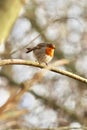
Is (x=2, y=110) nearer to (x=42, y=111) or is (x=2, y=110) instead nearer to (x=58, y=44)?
(x=42, y=111)

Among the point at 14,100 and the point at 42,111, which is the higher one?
the point at 42,111

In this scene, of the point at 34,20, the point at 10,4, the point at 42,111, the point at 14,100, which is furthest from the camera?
the point at 34,20

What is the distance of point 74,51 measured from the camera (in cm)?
788

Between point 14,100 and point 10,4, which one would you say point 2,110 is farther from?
point 10,4

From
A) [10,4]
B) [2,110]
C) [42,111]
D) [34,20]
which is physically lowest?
[2,110]

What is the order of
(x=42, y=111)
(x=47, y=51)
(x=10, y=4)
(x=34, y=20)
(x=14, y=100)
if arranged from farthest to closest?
(x=34, y=20), (x=42, y=111), (x=47, y=51), (x=10, y=4), (x=14, y=100)

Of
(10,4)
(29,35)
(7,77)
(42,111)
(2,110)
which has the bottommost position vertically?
(2,110)

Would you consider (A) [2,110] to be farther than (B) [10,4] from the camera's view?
No

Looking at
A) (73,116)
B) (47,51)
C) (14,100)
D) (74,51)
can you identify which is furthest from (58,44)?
(14,100)

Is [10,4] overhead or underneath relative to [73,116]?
underneath

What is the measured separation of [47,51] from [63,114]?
12.4 feet

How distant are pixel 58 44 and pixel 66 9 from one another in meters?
0.63

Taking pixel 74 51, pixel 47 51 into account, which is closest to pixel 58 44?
pixel 74 51

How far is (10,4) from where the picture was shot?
6.84 ft
